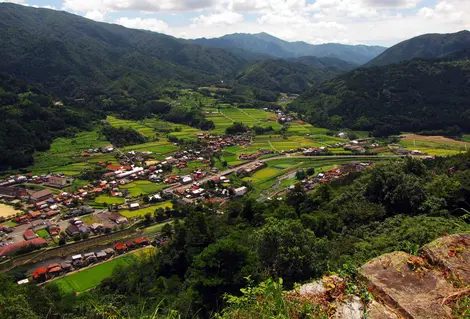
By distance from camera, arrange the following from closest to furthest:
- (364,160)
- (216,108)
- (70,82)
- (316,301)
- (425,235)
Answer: (316,301), (425,235), (364,160), (216,108), (70,82)

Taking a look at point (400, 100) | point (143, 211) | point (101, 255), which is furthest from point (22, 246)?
point (400, 100)

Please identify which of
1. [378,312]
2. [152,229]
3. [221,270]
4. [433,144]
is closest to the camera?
[378,312]

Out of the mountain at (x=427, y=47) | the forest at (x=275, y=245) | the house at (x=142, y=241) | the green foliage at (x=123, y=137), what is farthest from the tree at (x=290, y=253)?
the mountain at (x=427, y=47)

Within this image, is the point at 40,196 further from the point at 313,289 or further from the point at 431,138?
the point at 431,138

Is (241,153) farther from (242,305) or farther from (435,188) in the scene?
(242,305)

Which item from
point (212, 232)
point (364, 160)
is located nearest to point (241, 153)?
point (364, 160)
